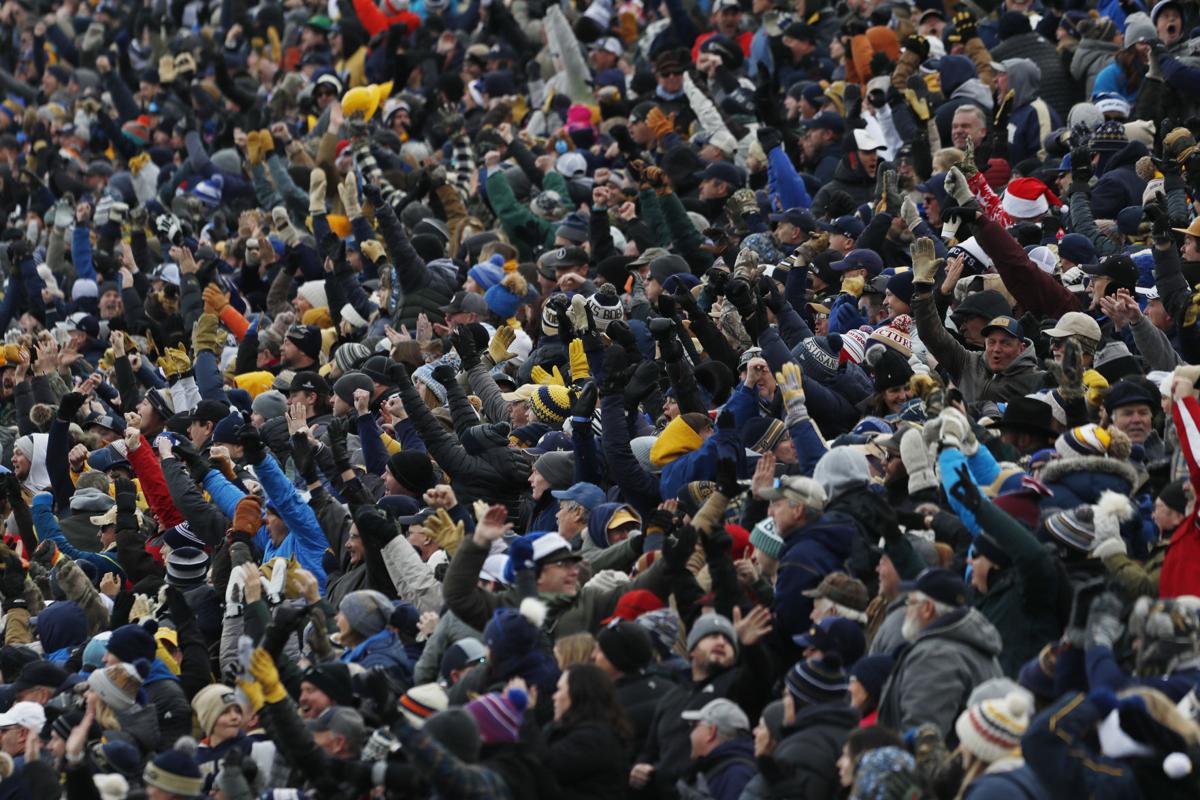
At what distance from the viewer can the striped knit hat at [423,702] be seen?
9.58m

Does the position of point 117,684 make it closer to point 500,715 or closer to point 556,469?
point 556,469

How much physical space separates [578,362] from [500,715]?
19.4 feet

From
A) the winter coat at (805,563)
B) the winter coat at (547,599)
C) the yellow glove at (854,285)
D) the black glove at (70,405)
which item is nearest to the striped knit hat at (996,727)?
the winter coat at (805,563)

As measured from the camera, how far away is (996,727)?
7984 mm

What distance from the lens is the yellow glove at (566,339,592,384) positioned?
1456cm

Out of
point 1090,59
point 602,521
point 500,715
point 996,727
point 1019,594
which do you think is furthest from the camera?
point 1090,59

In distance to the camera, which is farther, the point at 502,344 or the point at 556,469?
the point at 502,344

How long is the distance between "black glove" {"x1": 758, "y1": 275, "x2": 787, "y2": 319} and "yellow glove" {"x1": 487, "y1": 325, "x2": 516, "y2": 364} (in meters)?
2.78

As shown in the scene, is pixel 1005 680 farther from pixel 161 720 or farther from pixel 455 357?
pixel 455 357

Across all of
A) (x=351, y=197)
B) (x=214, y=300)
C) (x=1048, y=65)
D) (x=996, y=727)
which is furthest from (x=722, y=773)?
(x=1048, y=65)

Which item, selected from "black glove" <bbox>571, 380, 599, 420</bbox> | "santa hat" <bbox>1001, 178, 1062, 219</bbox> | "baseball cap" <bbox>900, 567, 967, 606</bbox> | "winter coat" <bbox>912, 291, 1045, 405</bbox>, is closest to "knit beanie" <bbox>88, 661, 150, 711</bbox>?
"black glove" <bbox>571, 380, 599, 420</bbox>

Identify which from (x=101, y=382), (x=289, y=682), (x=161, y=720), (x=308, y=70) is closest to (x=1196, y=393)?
(x=289, y=682)

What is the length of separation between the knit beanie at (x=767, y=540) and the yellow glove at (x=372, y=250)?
9108 mm

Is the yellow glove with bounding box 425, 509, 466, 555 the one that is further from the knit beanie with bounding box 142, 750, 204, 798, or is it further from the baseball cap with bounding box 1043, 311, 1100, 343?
the baseball cap with bounding box 1043, 311, 1100, 343
